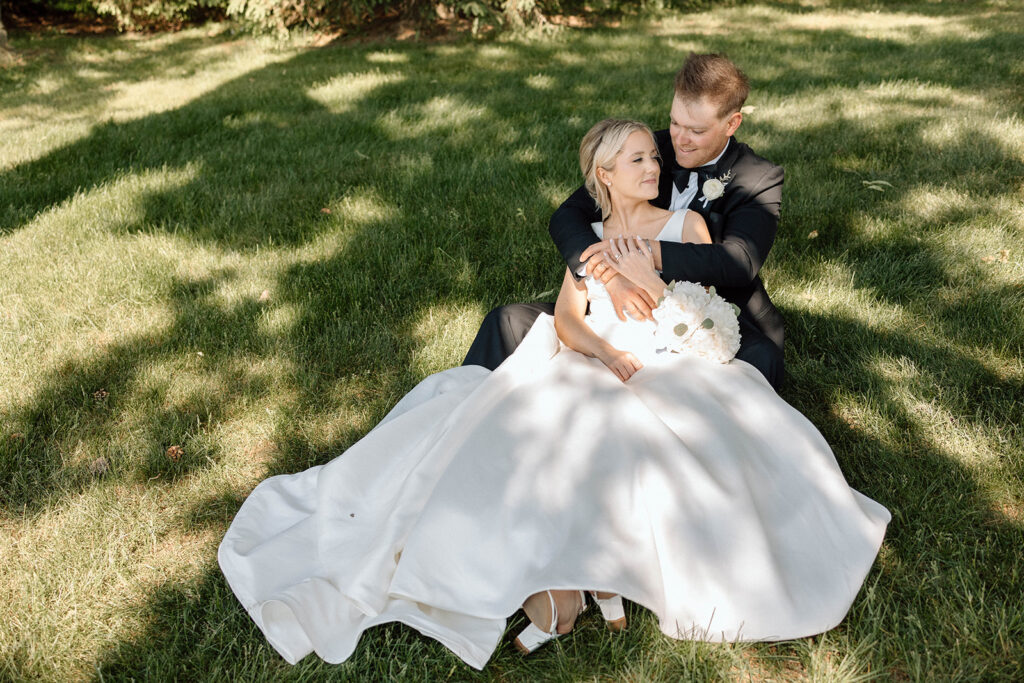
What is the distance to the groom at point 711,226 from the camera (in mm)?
3176

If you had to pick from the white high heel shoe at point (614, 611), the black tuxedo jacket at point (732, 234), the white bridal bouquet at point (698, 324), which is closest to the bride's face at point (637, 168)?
the black tuxedo jacket at point (732, 234)

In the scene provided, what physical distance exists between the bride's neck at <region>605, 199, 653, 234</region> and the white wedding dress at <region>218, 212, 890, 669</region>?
808 millimetres

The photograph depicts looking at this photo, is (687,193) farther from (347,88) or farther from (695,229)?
(347,88)

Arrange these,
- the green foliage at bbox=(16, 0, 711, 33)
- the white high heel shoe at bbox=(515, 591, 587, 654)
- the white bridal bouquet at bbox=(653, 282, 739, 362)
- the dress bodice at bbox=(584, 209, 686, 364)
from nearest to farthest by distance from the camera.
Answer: the white high heel shoe at bbox=(515, 591, 587, 654) → the white bridal bouquet at bbox=(653, 282, 739, 362) → the dress bodice at bbox=(584, 209, 686, 364) → the green foliage at bbox=(16, 0, 711, 33)

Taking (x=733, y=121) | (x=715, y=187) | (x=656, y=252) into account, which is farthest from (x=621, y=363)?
(x=733, y=121)

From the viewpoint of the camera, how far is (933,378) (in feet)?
12.2

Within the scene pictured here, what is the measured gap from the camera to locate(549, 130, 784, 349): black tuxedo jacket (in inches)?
124

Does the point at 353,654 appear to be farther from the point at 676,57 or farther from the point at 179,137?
the point at 676,57

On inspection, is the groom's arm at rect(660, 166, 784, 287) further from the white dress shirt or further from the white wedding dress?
the white wedding dress

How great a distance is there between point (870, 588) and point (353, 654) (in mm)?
1744

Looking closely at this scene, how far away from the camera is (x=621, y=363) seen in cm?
311

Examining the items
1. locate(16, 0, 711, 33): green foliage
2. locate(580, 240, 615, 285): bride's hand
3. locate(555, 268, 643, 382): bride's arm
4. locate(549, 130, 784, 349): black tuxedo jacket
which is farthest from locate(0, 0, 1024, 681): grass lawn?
locate(16, 0, 711, 33): green foliage

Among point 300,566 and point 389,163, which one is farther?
point 389,163

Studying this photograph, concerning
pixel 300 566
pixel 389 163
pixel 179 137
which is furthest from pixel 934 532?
pixel 179 137
